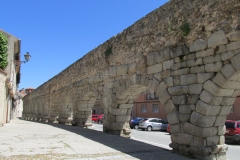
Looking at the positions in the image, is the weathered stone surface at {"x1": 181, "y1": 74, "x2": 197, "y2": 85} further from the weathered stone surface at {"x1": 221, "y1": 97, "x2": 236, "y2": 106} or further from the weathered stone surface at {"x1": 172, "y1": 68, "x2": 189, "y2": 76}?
the weathered stone surface at {"x1": 221, "y1": 97, "x2": 236, "y2": 106}

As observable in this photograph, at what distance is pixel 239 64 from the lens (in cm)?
423

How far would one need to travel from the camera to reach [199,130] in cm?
491

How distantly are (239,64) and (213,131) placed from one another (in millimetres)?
1525

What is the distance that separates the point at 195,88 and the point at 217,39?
1.06 metres

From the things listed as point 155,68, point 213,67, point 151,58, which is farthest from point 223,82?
point 151,58

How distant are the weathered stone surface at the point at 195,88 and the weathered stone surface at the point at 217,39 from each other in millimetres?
839

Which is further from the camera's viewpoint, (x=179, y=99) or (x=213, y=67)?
(x=179, y=99)

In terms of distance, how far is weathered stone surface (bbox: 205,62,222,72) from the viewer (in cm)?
463

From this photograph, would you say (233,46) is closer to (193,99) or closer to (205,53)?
(205,53)

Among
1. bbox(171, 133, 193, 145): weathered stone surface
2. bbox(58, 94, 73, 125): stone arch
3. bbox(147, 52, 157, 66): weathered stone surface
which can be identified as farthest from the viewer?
bbox(58, 94, 73, 125): stone arch

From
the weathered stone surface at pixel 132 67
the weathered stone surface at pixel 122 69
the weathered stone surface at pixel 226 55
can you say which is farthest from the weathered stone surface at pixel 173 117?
the weathered stone surface at pixel 122 69

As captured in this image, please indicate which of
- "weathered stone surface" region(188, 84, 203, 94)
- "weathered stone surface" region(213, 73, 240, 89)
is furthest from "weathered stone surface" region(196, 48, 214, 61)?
"weathered stone surface" region(188, 84, 203, 94)

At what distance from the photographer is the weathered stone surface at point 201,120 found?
486 cm

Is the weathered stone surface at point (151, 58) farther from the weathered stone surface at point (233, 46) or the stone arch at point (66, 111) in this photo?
the stone arch at point (66, 111)
